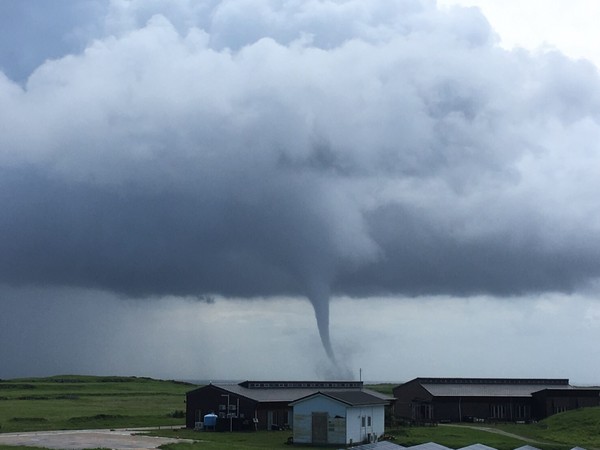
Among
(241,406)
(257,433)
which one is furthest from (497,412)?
(257,433)

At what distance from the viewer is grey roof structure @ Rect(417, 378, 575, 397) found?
9012 cm

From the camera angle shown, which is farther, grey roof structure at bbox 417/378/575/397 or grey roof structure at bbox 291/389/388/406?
grey roof structure at bbox 417/378/575/397

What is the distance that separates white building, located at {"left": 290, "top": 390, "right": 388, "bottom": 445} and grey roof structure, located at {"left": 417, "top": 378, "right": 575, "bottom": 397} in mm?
28338

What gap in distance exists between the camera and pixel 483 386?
95.8m

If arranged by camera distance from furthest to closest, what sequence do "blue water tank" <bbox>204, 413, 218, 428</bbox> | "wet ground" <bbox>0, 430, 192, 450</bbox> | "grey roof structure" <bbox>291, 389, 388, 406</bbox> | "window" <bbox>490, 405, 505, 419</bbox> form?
"window" <bbox>490, 405, 505, 419</bbox>, "blue water tank" <bbox>204, 413, 218, 428</bbox>, "grey roof structure" <bbox>291, 389, 388, 406</bbox>, "wet ground" <bbox>0, 430, 192, 450</bbox>

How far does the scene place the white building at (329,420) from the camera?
6094 centimetres

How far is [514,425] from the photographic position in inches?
3238

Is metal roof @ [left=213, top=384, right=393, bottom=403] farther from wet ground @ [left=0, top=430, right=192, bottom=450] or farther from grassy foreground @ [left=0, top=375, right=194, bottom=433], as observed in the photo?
wet ground @ [left=0, top=430, right=192, bottom=450]

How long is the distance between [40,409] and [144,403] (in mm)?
21184

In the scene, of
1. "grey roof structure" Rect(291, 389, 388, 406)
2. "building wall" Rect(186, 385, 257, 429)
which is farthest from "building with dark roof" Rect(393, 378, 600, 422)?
"building wall" Rect(186, 385, 257, 429)

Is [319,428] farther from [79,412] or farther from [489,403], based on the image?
[79,412]

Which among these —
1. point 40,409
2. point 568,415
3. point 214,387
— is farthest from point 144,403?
point 568,415

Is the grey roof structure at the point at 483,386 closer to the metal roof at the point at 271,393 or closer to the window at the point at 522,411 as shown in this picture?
the window at the point at 522,411

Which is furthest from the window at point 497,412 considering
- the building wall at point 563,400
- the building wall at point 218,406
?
the building wall at point 218,406
